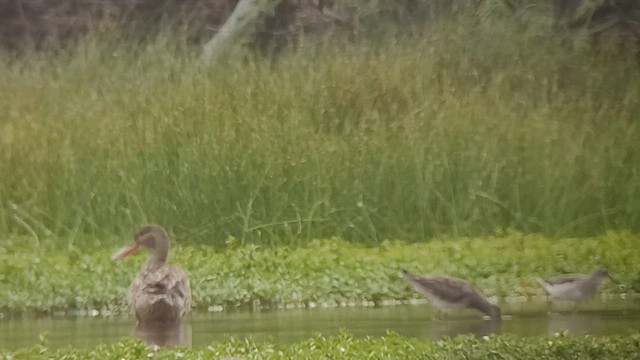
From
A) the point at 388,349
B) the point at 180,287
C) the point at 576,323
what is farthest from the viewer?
the point at 576,323

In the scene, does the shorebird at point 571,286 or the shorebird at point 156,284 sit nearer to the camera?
the shorebird at point 156,284

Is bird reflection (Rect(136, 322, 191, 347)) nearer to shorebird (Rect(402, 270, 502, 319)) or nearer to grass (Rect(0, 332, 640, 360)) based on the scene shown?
grass (Rect(0, 332, 640, 360))

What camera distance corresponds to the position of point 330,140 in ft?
16.3

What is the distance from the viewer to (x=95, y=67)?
4871 millimetres

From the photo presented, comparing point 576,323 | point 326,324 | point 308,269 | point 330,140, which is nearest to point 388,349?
point 326,324

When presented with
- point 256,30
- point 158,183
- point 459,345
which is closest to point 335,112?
point 256,30

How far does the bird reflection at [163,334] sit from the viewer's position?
183 inches

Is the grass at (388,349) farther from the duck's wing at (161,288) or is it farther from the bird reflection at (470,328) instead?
the duck's wing at (161,288)

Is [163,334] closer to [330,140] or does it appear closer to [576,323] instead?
[330,140]

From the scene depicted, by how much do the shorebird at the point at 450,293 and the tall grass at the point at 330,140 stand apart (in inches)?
8.8

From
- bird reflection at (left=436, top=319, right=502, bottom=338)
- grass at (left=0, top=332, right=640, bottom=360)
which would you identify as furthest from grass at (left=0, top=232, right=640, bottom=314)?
grass at (left=0, top=332, right=640, bottom=360)

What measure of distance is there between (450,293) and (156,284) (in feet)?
4.04

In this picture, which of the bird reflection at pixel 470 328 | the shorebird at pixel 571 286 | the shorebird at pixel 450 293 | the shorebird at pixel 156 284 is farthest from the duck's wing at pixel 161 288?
the shorebird at pixel 571 286

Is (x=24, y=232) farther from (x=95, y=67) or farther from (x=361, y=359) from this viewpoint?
(x=361, y=359)
